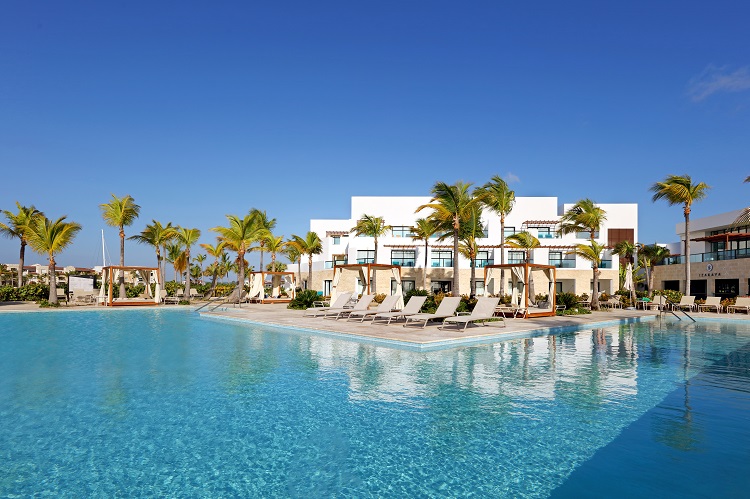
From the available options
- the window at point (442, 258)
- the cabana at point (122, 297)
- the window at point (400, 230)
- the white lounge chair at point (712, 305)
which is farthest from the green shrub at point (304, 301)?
the white lounge chair at point (712, 305)

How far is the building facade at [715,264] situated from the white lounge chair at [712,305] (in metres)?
9.14

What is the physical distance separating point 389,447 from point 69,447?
151 inches

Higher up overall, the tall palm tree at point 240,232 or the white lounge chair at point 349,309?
the tall palm tree at point 240,232

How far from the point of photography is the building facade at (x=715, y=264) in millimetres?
32969

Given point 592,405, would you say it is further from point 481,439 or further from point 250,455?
point 250,455

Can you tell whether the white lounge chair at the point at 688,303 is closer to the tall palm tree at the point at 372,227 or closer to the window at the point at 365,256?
the tall palm tree at the point at 372,227

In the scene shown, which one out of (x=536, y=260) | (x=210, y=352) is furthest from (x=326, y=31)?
(x=536, y=260)

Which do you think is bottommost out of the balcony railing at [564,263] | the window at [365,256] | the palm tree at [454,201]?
the balcony railing at [564,263]

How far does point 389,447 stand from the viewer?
213 inches

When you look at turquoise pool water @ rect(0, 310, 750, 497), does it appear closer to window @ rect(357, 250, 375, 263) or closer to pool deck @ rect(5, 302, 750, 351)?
pool deck @ rect(5, 302, 750, 351)

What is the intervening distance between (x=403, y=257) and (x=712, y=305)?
22.1 m

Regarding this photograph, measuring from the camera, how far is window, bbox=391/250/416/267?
39125 mm

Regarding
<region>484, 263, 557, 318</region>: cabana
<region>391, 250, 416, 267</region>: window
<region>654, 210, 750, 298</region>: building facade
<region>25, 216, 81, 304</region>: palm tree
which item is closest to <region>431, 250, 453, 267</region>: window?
<region>391, 250, 416, 267</region>: window

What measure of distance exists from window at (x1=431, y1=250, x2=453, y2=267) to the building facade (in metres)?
19.2
